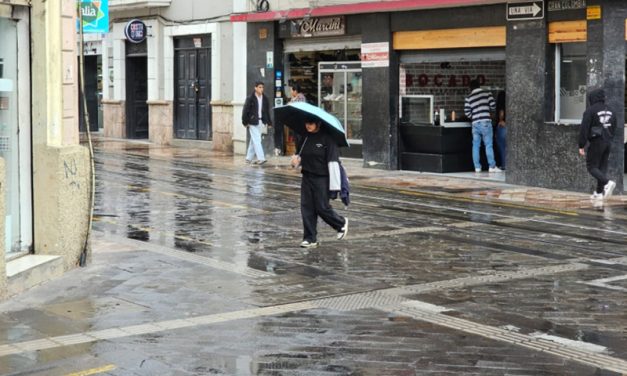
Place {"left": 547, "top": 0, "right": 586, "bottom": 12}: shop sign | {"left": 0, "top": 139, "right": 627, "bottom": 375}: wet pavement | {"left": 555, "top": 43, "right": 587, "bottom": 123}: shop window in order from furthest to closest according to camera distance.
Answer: {"left": 555, "top": 43, "right": 587, "bottom": 123}: shop window → {"left": 547, "top": 0, "right": 586, "bottom": 12}: shop sign → {"left": 0, "top": 139, "right": 627, "bottom": 375}: wet pavement

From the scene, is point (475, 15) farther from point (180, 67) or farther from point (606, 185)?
point (180, 67)

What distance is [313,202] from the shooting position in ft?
39.7

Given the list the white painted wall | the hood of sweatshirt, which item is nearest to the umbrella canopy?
the hood of sweatshirt

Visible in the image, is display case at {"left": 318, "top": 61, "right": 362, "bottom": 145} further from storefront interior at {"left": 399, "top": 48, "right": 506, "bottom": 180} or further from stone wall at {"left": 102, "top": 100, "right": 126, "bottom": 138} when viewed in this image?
stone wall at {"left": 102, "top": 100, "right": 126, "bottom": 138}

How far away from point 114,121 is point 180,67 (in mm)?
4370

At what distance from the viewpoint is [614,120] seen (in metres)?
17.0

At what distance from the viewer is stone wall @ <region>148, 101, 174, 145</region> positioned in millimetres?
30297

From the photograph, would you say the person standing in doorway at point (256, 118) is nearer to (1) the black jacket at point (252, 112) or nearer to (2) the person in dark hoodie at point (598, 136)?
(1) the black jacket at point (252, 112)

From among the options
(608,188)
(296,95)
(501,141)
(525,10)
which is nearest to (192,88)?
(296,95)

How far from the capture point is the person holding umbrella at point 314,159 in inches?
468

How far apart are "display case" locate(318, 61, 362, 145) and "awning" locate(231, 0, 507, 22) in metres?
1.41

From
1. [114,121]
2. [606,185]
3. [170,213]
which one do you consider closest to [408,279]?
[170,213]

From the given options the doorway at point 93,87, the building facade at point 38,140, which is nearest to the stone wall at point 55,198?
the building facade at point 38,140

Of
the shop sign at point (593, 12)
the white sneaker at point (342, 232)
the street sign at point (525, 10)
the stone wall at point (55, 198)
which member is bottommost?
the white sneaker at point (342, 232)
